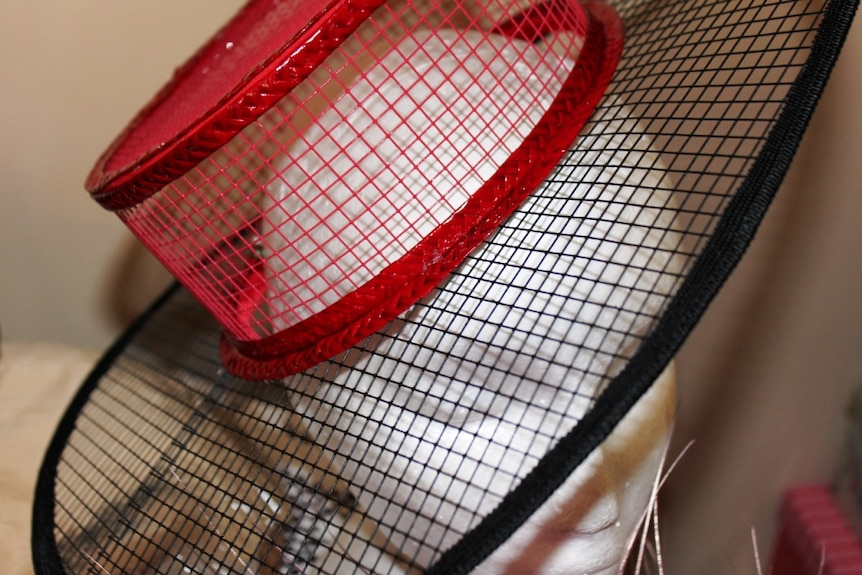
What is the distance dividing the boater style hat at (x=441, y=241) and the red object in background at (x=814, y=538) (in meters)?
0.35

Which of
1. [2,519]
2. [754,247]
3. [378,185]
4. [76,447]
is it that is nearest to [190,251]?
[378,185]

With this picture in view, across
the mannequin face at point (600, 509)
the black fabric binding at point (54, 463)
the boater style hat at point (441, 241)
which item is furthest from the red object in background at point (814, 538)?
the black fabric binding at point (54, 463)

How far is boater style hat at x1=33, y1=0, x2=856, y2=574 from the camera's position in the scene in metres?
0.48

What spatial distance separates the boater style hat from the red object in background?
354 mm

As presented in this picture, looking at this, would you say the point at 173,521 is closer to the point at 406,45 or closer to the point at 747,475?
the point at 406,45

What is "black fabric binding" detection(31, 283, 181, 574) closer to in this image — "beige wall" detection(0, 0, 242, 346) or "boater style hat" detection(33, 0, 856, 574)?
"boater style hat" detection(33, 0, 856, 574)

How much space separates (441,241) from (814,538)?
51 centimetres

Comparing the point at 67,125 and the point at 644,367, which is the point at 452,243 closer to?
the point at 644,367

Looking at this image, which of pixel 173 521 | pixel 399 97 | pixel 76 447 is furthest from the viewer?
pixel 76 447

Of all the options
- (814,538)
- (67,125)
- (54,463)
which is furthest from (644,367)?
(67,125)

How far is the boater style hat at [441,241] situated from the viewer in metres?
0.48

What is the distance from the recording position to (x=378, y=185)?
0.53m

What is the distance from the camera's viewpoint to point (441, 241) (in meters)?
0.52

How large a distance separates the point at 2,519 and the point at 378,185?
63 cm
